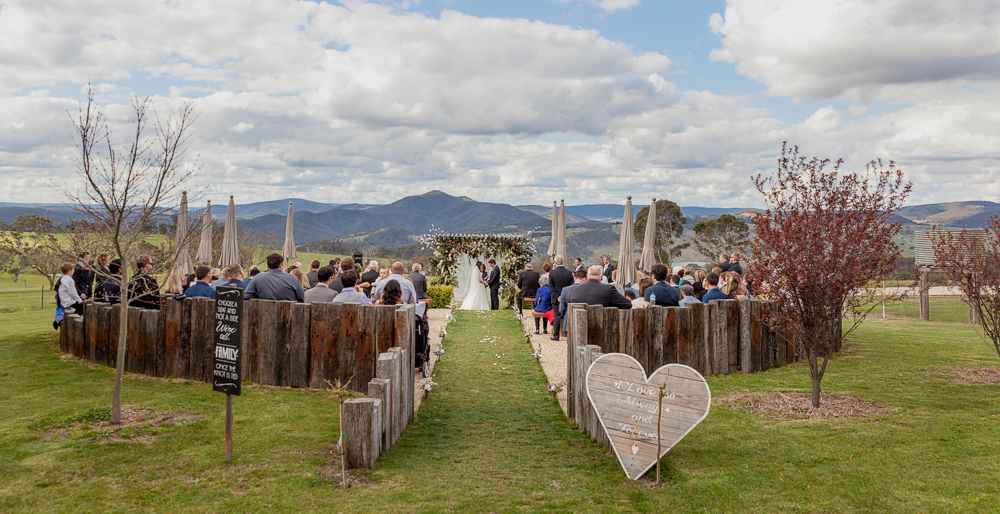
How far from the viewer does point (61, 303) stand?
9.91 metres

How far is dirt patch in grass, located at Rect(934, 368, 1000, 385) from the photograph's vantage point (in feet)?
26.4

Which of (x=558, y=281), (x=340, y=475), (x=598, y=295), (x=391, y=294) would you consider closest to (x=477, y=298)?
(x=558, y=281)

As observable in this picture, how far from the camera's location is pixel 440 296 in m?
19.0

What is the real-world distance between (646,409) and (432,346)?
6.97 metres

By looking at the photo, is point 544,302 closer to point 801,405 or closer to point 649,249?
point 649,249

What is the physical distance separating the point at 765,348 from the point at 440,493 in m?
7.10

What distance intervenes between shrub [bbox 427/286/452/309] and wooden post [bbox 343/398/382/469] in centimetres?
1395

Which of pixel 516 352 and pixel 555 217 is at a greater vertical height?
pixel 555 217

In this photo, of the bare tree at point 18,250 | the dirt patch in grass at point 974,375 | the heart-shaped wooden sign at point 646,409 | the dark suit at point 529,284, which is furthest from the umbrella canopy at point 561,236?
the bare tree at point 18,250

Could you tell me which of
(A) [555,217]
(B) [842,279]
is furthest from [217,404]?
(A) [555,217]

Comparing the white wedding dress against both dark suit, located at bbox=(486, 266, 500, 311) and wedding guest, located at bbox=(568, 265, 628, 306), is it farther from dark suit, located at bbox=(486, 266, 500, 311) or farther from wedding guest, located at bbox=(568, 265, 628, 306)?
wedding guest, located at bbox=(568, 265, 628, 306)

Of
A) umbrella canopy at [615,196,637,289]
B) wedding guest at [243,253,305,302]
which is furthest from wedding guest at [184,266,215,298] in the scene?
umbrella canopy at [615,196,637,289]

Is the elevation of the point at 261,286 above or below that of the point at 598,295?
above

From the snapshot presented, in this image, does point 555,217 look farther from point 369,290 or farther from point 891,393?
point 891,393
